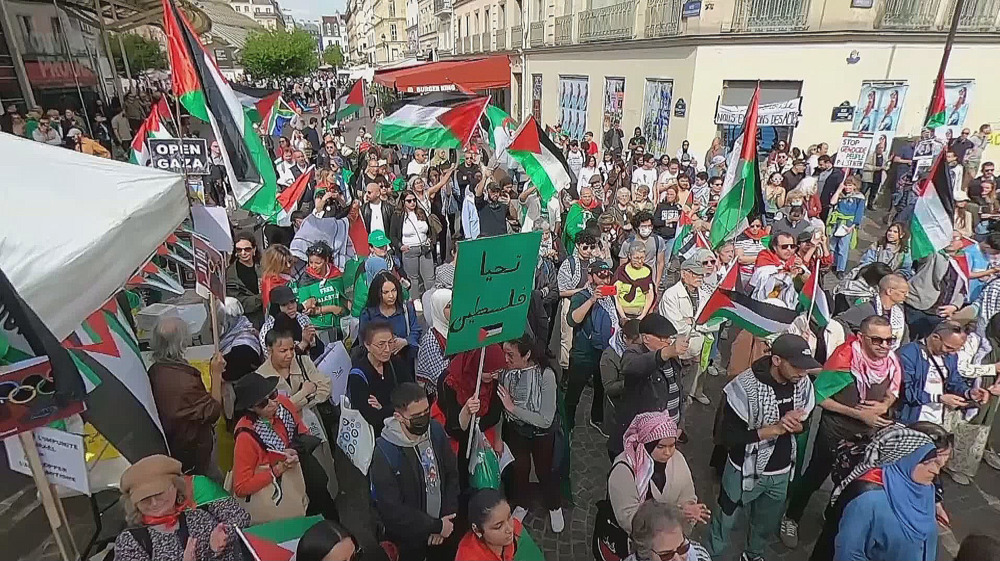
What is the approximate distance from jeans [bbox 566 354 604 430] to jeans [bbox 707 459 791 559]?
1.59m

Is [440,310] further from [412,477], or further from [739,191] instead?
[739,191]

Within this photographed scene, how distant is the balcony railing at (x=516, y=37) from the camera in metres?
30.3

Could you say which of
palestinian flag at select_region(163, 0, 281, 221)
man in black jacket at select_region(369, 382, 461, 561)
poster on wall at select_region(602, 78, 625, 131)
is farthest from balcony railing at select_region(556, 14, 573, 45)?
man in black jacket at select_region(369, 382, 461, 561)

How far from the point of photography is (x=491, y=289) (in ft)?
10.5

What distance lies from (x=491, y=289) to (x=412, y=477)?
1088mm

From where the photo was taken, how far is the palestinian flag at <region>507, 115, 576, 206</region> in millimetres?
6512

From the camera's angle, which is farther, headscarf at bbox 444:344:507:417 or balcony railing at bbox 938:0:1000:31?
balcony railing at bbox 938:0:1000:31

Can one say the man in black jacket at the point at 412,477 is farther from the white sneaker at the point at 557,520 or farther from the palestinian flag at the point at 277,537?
the white sneaker at the point at 557,520

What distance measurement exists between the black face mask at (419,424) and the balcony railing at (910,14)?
53.8 ft

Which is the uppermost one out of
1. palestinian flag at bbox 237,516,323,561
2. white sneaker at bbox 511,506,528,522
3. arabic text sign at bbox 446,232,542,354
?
arabic text sign at bbox 446,232,542,354

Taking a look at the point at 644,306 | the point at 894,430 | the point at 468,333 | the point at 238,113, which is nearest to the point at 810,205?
the point at 644,306

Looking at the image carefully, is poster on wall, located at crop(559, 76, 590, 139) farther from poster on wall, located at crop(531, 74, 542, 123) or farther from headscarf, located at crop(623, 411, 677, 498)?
headscarf, located at crop(623, 411, 677, 498)

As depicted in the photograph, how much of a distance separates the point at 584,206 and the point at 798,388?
4537 mm

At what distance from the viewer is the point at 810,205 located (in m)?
7.73
